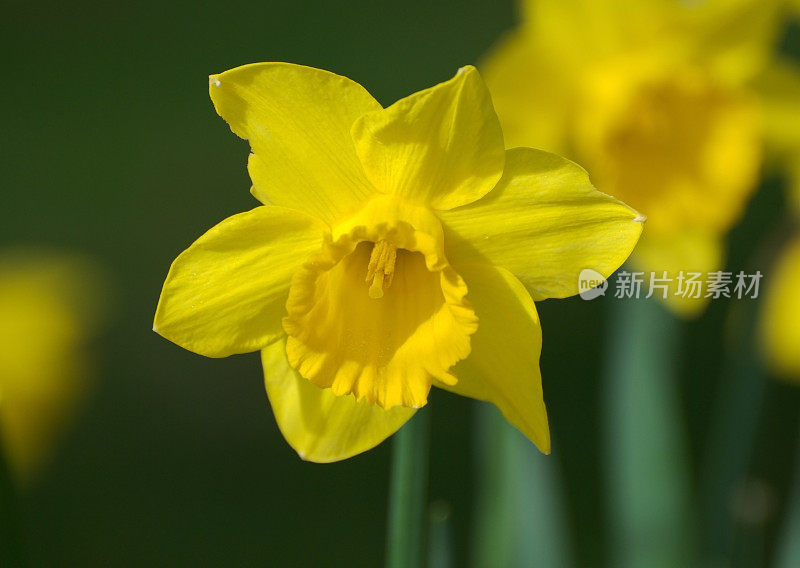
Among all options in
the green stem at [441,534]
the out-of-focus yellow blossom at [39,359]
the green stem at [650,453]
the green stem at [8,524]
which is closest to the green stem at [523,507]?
the green stem at [650,453]

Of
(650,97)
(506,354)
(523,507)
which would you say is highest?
(650,97)

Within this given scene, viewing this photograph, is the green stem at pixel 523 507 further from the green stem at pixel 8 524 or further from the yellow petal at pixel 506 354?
the green stem at pixel 8 524

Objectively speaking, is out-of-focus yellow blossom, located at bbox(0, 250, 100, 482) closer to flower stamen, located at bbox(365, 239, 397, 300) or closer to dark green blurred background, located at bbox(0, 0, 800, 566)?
dark green blurred background, located at bbox(0, 0, 800, 566)

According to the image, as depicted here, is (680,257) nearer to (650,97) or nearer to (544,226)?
(650,97)

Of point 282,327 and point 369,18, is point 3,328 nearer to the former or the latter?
point 282,327

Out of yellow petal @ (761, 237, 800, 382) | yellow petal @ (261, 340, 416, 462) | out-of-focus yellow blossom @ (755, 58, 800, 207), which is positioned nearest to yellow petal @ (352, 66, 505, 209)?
yellow petal @ (261, 340, 416, 462)

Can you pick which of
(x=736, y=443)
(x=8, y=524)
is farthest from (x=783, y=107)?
(x=8, y=524)

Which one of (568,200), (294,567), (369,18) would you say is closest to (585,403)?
(294,567)
